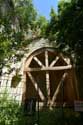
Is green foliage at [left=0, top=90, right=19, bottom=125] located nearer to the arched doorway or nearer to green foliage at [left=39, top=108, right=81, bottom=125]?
green foliage at [left=39, top=108, right=81, bottom=125]

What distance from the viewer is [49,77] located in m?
17.0

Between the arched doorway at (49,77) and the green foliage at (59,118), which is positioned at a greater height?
the arched doorway at (49,77)

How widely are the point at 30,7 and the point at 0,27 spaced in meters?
6.29

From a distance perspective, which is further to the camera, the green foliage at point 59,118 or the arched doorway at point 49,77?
the arched doorway at point 49,77

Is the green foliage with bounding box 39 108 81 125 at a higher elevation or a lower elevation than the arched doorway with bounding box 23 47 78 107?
lower

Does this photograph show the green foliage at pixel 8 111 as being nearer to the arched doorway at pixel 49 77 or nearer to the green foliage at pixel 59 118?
the green foliage at pixel 59 118

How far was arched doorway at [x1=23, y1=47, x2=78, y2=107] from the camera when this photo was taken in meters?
15.7

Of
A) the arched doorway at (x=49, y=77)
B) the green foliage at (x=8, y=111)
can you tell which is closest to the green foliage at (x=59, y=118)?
the green foliage at (x=8, y=111)

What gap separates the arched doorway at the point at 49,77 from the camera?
51.5 ft

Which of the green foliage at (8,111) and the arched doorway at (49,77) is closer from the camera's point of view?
the green foliage at (8,111)

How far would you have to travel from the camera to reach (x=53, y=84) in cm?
1745

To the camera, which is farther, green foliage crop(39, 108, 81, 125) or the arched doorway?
the arched doorway

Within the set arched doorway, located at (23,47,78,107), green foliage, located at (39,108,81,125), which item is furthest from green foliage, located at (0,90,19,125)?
arched doorway, located at (23,47,78,107)

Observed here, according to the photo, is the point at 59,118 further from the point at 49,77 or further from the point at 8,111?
the point at 49,77
